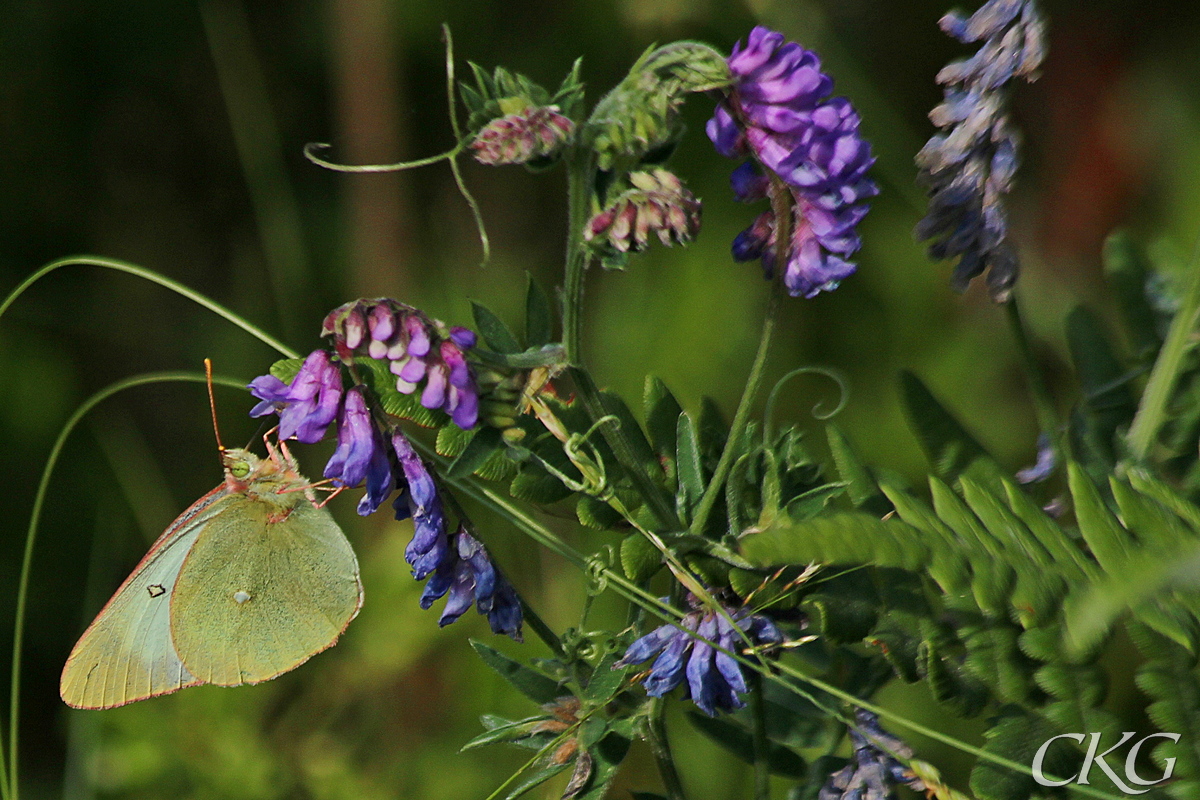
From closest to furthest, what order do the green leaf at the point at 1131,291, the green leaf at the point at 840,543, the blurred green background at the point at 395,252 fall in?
the green leaf at the point at 840,543 < the green leaf at the point at 1131,291 < the blurred green background at the point at 395,252

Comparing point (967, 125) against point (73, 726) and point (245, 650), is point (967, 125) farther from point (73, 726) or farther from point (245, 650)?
point (73, 726)

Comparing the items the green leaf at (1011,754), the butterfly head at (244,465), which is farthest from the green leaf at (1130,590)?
the butterfly head at (244,465)

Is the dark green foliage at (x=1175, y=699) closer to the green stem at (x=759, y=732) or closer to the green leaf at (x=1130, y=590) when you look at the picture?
the green leaf at (x=1130, y=590)

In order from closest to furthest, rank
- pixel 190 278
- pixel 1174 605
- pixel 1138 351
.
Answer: pixel 1174 605, pixel 1138 351, pixel 190 278

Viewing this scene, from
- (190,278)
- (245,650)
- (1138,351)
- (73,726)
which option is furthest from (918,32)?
(73,726)

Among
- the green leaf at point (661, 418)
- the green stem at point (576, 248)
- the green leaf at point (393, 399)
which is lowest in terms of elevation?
the green leaf at point (661, 418)

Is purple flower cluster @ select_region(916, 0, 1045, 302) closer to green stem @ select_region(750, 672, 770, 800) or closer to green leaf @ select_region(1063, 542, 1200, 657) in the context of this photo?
green leaf @ select_region(1063, 542, 1200, 657)
